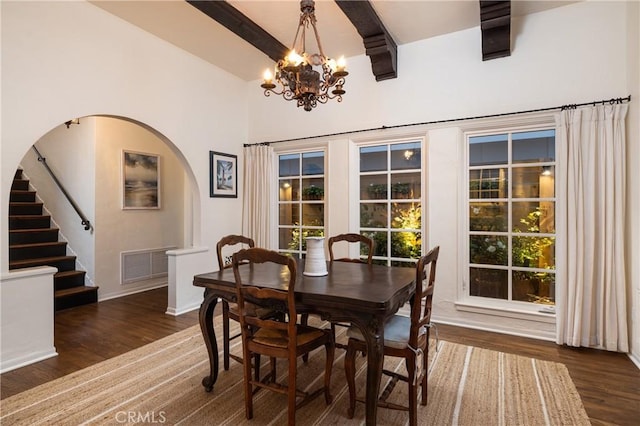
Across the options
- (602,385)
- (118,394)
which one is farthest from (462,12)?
(118,394)

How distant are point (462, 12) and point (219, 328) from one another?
13.2 feet

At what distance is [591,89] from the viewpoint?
10.2 ft

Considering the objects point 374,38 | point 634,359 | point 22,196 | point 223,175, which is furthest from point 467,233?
point 22,196

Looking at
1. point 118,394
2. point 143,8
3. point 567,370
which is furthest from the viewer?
point 143,8

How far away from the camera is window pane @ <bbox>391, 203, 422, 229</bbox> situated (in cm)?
398

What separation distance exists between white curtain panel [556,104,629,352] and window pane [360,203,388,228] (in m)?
1.77

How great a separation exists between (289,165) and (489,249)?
2805 mm

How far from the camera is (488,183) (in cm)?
364

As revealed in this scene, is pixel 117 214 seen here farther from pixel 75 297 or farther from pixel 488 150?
pixel 488 150

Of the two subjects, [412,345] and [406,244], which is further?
[406,244]

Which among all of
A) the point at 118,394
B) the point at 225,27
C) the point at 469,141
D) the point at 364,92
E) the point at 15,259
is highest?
the point at 225,27

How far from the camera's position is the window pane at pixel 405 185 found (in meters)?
3.98

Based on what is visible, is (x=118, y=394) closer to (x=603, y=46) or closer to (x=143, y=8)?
(x=143, y=8)

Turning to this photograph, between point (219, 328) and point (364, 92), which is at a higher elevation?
point (364, 92)
